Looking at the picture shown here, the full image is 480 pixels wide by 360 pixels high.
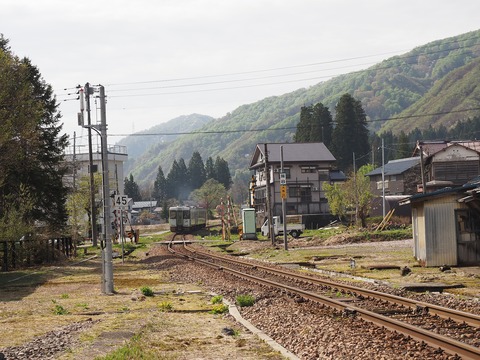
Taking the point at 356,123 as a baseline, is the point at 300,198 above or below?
below

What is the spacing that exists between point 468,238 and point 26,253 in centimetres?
2195

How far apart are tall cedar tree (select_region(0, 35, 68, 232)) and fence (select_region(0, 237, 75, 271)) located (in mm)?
2724

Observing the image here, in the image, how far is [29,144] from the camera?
37.6 metres

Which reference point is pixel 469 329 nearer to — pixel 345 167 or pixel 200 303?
pixel 200 303

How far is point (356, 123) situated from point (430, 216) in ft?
328

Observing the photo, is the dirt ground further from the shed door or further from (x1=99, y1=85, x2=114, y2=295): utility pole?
the shed door

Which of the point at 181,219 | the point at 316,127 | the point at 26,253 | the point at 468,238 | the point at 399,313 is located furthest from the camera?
the point at 316,127

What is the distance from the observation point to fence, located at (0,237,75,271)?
3385 centimetres

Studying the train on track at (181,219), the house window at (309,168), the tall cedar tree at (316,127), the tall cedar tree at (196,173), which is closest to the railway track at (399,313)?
the train on track at (181,219)

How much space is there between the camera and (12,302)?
1977cm

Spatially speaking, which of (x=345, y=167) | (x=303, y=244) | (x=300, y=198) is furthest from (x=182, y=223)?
(x=345, y=167)

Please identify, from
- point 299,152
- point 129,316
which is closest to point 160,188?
point 299,152

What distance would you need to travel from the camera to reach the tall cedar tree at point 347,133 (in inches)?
4884

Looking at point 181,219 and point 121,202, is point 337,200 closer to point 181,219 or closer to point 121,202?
point 181,219
